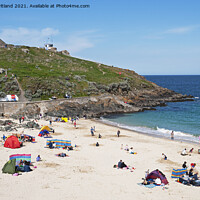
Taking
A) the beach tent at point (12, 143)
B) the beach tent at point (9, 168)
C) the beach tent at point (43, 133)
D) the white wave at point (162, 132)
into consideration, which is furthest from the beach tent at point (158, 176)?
the white wave at point (162, 132)

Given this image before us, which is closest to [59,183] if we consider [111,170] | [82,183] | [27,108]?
[82,183]

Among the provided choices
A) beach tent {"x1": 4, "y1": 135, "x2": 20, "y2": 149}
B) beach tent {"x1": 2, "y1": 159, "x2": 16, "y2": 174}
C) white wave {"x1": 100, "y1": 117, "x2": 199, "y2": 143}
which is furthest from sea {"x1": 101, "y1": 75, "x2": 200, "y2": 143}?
beach tent {"x1": 2, "y1": 159, "x2": 16, "y2": 174}

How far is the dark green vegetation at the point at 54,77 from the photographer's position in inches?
2323

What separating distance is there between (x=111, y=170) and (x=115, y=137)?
14.1m

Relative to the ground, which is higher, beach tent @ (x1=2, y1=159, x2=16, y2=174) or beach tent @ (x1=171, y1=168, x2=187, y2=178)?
beach tent @ (x1=2, y1=159, x2=16, y2=174)

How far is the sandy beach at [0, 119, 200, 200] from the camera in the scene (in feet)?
49.0

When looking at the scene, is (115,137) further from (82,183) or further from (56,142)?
(82,183)

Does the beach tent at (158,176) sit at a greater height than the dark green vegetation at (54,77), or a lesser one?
lesser

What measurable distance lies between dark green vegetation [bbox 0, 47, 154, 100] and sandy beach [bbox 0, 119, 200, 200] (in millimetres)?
30053

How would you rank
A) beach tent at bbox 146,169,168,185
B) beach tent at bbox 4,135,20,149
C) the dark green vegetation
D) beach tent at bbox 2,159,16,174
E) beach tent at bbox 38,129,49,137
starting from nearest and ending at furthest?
beach tent at bbox 146,169,168,185 → beach tent at bbox 2,159,16,174 → beach tent at bbox 4,135,20,149 → beach tent at bbox 38,129,49,137 → the dark green vegetation

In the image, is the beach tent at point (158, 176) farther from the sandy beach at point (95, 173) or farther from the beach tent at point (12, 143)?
the beach tent at point (12, 143)

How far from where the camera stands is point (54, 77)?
68.6m

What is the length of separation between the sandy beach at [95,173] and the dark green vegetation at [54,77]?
1183 inches

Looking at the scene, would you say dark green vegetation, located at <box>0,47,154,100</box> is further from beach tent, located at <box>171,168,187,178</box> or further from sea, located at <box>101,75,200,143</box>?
beach tent, located at <box>171,168,187,178</box>
